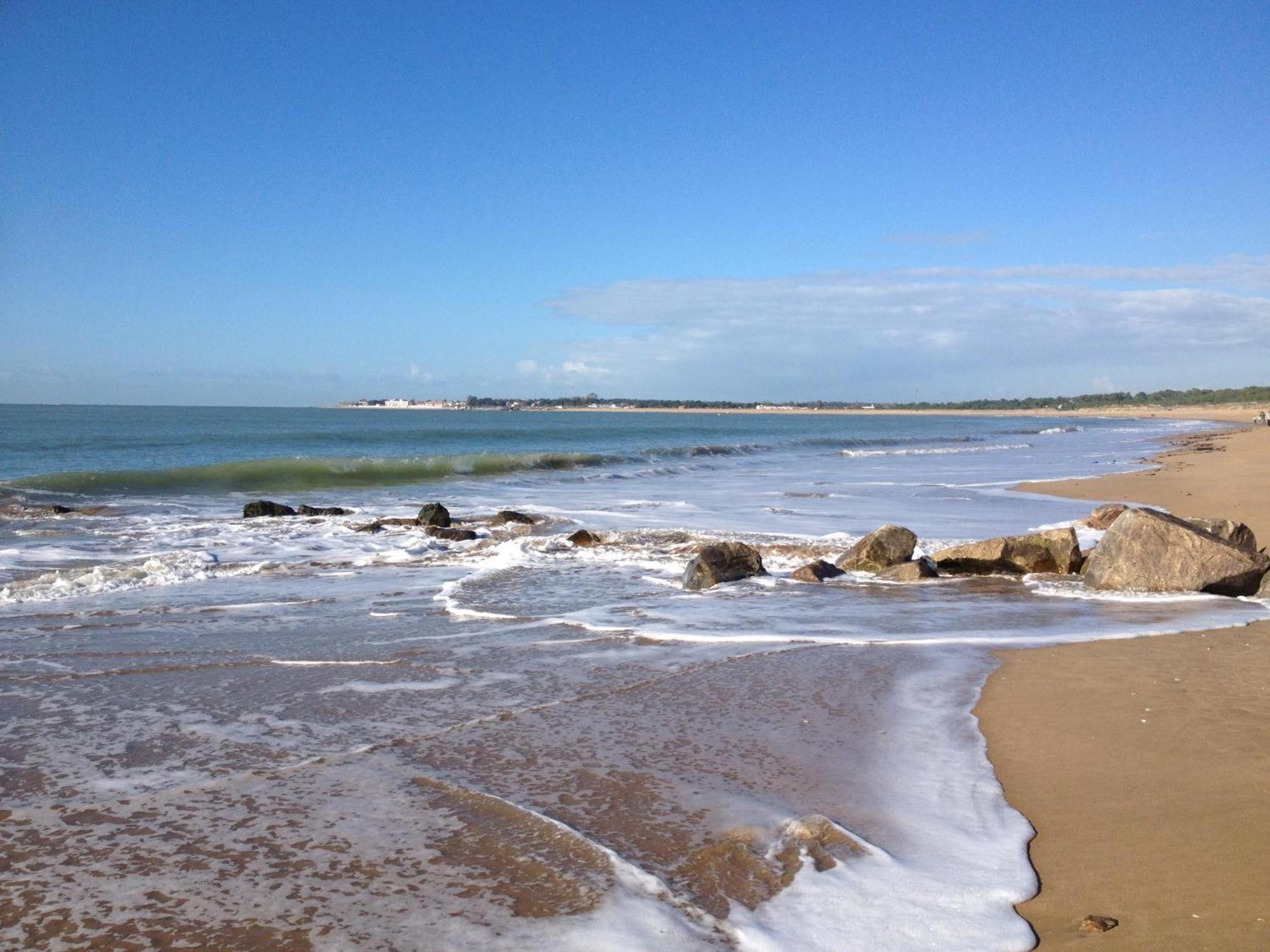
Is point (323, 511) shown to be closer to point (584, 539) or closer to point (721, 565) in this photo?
point (584, 539)

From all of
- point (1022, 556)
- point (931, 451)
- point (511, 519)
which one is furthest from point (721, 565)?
point (931, 451)

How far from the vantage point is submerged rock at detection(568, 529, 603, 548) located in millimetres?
12570

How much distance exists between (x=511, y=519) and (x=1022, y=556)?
827 cm

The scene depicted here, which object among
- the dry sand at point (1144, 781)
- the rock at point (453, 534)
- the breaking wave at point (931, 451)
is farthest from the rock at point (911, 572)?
the breaking wave at point (931, 451)

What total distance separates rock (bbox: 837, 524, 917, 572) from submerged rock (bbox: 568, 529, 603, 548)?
147 inches

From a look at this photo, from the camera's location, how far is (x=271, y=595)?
919cm

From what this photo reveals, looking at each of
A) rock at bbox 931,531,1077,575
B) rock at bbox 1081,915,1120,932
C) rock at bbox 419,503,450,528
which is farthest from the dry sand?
rock at bbox 419,503,450,528

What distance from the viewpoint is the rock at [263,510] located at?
16688mm

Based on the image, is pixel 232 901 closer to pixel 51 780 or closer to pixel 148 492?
pixel 51 780

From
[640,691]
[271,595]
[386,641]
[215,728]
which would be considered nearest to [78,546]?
[271,595]

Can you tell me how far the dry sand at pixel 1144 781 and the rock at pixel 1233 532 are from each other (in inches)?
107

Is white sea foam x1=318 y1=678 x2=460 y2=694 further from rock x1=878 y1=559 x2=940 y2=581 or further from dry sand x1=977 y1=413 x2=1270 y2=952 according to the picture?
rock x1=878 y1=559 x2=940 y2=581

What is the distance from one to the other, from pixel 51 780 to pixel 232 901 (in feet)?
5.63

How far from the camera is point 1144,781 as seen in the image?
14.2ft
